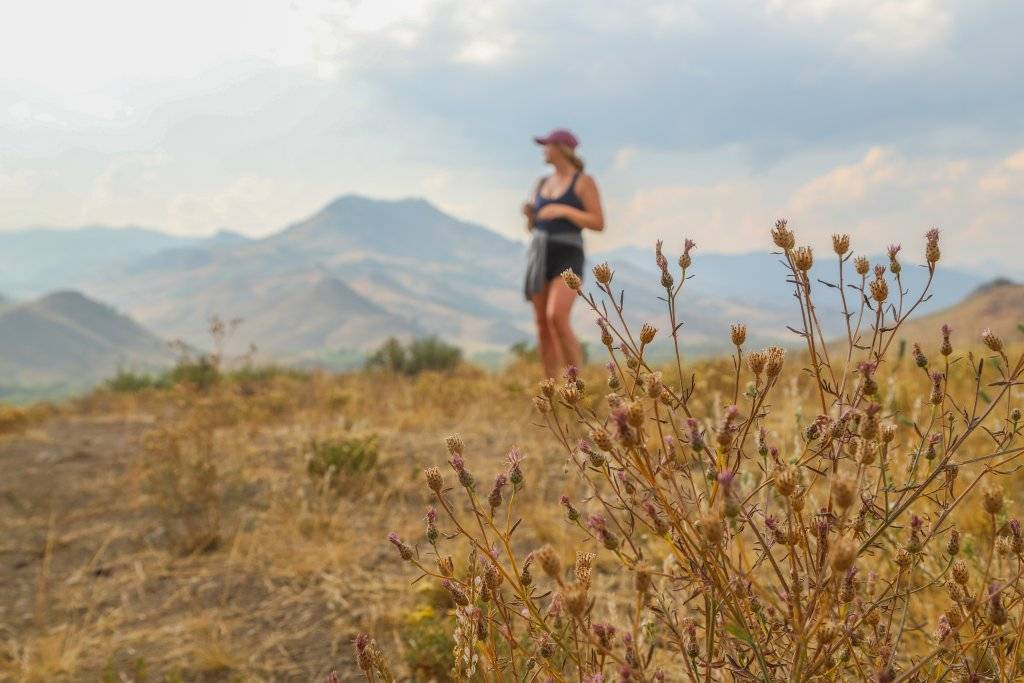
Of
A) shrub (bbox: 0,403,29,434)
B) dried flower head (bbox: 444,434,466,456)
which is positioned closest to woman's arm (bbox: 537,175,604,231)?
dried flower head (bbox: 444,434,466,456)

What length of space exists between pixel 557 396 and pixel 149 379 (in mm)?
16073

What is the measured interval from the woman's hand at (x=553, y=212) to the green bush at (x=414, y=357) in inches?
235

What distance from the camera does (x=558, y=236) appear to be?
5895 millimetres

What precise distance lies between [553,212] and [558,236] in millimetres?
306

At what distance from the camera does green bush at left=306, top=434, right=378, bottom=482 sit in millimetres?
4309

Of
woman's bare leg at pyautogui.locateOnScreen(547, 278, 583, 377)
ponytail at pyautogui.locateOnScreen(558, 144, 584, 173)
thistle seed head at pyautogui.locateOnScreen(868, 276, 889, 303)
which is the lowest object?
thistle seed head at pyautogui.locateOnScreen(868, 276, 889, 303)

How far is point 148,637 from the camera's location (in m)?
2.74

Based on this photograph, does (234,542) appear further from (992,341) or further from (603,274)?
(992,341)

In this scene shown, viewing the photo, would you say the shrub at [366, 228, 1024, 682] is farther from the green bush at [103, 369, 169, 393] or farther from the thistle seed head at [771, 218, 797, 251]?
the green bush at [103, 369, 169, 393]

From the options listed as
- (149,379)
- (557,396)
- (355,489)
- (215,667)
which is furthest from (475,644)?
(149,379)

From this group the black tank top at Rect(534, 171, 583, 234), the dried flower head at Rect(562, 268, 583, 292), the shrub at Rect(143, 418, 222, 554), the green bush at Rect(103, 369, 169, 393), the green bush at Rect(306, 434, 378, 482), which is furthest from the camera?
the green bush at Rect(103, 369, 169, 393)

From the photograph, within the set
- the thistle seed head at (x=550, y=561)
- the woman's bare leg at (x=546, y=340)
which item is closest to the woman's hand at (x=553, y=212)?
the woman's bare leg at (x=546, y=340)

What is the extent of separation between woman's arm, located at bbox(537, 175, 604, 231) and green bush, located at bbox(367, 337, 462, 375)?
5892 mm

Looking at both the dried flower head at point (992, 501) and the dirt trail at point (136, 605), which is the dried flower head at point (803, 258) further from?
the dirt trail at point (136, 605)
